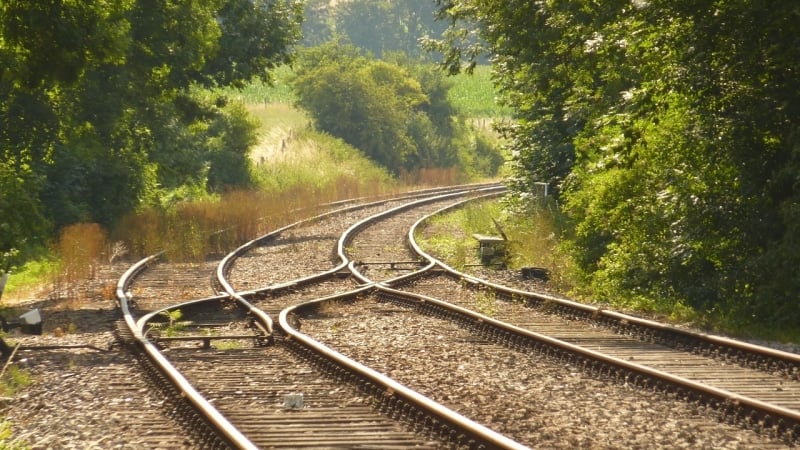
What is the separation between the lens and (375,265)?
69.9 ft

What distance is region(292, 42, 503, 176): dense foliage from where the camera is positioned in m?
57.6

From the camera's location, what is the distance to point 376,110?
190ft

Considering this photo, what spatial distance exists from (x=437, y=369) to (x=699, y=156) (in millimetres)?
6415

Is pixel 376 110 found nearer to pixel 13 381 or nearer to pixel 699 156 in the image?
pixel 699 156

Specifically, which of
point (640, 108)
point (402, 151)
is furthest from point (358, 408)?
point (402, 151)

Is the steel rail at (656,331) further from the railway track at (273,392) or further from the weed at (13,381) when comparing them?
the weed at (13,381)

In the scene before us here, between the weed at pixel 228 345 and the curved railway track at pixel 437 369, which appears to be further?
the weed at pixel 228 345

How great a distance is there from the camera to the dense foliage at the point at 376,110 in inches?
2267


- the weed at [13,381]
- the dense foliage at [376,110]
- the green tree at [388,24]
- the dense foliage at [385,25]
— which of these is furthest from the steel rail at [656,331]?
the green tree at [388,24]

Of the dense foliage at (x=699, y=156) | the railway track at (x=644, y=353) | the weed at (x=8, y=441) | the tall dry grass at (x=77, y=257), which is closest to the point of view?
the weed at (x=8, y=441)

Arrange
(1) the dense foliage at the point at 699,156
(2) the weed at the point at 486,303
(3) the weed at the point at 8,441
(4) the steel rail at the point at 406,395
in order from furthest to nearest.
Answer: (2) the weed at the point at 486,303 → (1) the dense foliage at the point at 699,156 → (3) the weed at the point at 8,441 → (4) the steel rail at the point at 406,395

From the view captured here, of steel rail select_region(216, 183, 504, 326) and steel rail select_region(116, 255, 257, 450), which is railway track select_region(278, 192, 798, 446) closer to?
steel rail select_region(216, 183, 504, 326)

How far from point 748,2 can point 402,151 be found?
44.8 m

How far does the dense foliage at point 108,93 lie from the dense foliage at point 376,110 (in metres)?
17.0
